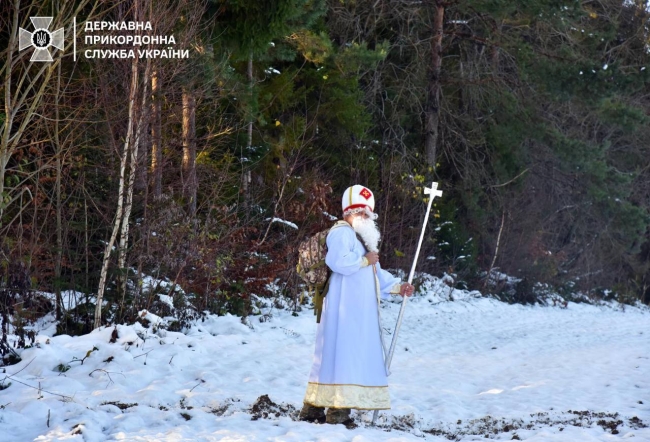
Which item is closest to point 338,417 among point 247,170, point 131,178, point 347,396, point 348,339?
point 347,396

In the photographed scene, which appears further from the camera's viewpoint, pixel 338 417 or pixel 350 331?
pixel 350 331

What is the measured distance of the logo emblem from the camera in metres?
8.24

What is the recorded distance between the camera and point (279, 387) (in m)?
8.97

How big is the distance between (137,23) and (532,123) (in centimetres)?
1674

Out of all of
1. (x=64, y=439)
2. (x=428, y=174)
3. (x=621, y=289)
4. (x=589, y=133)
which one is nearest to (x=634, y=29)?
(x=589, y=133)

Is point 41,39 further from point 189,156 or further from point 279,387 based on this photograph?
point 279,387

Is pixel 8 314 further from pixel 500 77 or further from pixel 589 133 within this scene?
pixel 589 133

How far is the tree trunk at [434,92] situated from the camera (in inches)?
893

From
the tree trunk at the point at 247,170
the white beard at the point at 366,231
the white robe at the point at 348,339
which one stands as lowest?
the white robe at the point at 348,339

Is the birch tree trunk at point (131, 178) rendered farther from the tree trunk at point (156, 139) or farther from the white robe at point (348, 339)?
the white robe at point (348, 339)

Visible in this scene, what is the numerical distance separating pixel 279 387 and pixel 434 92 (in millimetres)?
15415

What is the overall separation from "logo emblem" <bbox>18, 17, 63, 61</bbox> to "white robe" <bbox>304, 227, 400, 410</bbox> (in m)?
3.38

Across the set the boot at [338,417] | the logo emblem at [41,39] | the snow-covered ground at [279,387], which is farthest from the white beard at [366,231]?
the logo emblem at [41,39]

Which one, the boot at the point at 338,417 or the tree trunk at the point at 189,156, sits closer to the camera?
the boot at the point at 338,417
